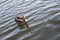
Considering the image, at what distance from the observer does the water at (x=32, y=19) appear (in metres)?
6.28

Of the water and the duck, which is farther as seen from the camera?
the duck

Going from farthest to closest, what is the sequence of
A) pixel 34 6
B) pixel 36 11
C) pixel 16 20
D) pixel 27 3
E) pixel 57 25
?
pixel 27 3, pixel 34 6, pixel 36 11, pixel 16 20, pixel 57 25

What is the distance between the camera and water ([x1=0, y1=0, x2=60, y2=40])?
628cm

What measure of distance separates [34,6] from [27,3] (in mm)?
765

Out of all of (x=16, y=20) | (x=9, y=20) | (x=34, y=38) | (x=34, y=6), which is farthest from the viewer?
(x=34, y=6)

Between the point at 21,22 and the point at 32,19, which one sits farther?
the point at 32,19

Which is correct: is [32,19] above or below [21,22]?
above

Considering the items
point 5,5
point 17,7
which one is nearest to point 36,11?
point 17,7

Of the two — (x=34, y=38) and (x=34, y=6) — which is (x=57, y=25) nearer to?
(x=34, y=38)

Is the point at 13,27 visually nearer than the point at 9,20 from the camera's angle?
Yes

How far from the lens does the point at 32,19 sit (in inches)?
296

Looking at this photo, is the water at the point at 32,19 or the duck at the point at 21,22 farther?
the duck at the point at 21,22

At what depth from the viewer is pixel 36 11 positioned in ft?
27.5

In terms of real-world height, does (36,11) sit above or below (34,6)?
below
